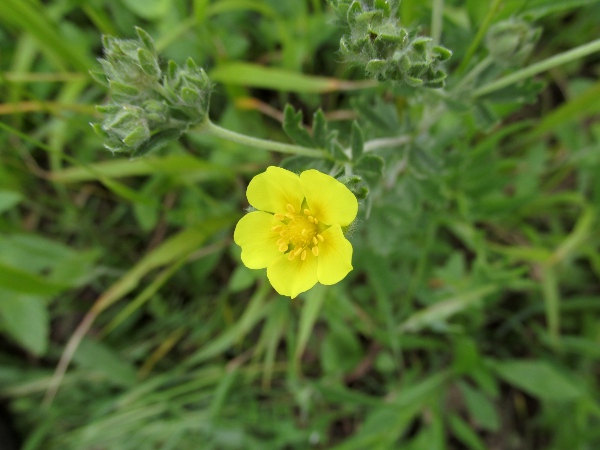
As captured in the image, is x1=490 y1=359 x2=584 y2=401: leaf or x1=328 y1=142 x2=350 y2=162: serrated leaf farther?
x1=490 y1=359 x2=584 y2=401: leaf

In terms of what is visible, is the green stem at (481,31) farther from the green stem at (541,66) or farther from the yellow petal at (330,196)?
the yellow petal at (330,196)

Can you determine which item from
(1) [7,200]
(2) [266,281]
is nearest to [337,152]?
(2) [266,281]

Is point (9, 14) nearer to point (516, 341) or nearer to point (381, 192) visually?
point (381, 192)

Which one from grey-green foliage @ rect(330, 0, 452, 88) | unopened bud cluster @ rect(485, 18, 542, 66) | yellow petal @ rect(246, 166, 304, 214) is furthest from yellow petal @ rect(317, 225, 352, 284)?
unopened bud cluster @ rect(485, 18, 542, 66)

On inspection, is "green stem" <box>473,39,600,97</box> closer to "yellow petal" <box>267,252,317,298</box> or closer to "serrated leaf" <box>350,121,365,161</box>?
"serrated leaf" <box>350,121,365,161</box>

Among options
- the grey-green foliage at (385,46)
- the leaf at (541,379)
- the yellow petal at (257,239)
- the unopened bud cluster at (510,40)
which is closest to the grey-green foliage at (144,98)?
the yellow petal at (257,239)

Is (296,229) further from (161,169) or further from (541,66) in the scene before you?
(161,169)
